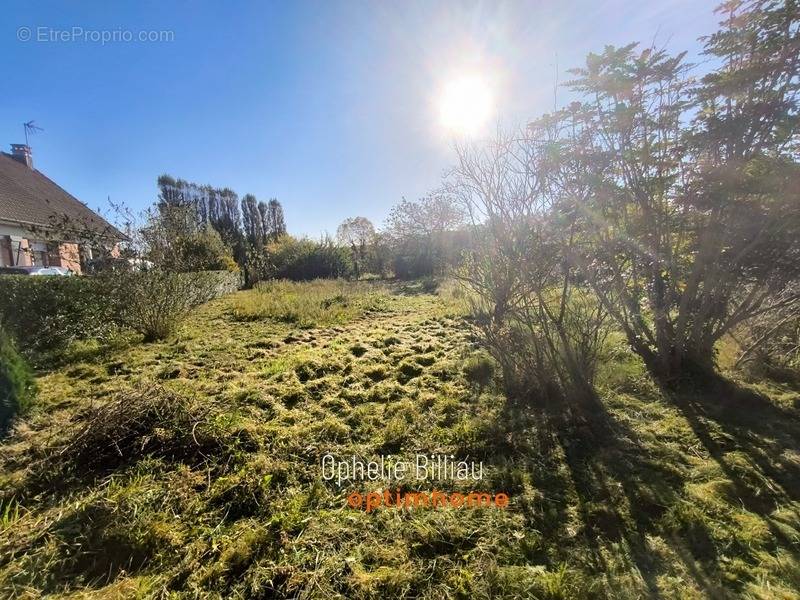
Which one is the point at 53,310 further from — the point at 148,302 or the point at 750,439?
the point at 750,439

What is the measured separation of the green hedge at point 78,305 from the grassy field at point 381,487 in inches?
85.0

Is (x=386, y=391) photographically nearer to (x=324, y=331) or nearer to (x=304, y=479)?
(x=304, y=479)

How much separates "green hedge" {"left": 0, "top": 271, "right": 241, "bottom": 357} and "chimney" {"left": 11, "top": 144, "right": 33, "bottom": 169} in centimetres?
1668

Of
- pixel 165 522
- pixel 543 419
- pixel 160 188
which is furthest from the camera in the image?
pixel 160 188

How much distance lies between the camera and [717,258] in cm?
337

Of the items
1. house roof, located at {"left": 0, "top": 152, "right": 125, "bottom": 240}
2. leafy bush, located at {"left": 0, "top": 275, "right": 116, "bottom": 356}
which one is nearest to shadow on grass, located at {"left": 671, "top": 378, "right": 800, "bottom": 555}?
leafy bush, located at {"left": 0, "top": 275, "right": 116, "bottom": 356}

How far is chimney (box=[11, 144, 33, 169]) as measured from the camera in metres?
16.0

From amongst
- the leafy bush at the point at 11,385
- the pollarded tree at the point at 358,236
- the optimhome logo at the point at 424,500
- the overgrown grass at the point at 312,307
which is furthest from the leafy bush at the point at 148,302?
the pollarded tree at the point at 358,236

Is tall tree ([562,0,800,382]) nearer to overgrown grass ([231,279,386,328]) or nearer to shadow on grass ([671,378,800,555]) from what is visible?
shadow on grass ([671,378,800,555])

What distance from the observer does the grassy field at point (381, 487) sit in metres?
1.67

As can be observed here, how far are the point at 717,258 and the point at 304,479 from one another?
14.2 feet

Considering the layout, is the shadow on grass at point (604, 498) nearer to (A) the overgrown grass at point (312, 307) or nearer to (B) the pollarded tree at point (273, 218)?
(A) the overgrown grass at point (312, 307)

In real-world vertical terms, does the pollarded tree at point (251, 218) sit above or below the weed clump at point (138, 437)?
above

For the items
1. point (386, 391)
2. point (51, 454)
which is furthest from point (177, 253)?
point (386, 391)
